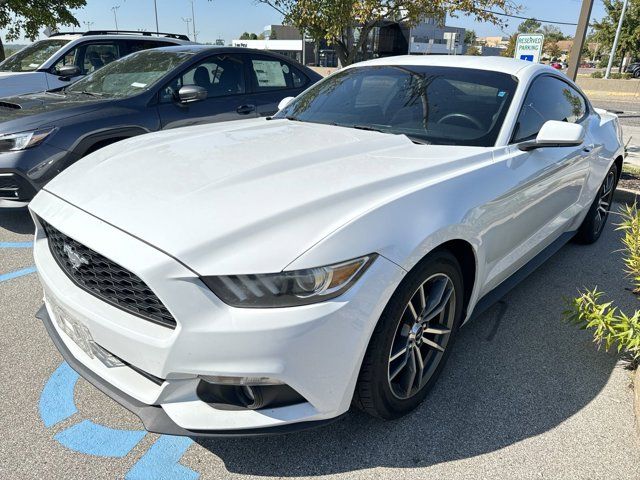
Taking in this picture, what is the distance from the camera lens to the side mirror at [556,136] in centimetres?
273

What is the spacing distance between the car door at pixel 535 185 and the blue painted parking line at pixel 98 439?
1.92 metres

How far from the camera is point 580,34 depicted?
714 cm

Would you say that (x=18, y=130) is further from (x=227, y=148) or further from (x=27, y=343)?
(x=227, y=148)

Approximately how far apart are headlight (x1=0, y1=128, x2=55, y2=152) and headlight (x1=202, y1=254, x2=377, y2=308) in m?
3.33

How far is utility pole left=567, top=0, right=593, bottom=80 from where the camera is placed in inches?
268

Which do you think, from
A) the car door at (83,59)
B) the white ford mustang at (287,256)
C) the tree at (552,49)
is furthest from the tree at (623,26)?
the tree at (552,49)

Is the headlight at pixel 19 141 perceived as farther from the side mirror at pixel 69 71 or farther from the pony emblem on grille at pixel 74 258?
the side mirror at pixel 69 71

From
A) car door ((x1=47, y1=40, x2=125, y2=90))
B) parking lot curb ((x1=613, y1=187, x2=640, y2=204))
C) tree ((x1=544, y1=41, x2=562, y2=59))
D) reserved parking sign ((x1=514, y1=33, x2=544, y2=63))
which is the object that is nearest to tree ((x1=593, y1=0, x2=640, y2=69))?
reserved parking sign ((x1=514, y1=33, x2=544, y2=63))

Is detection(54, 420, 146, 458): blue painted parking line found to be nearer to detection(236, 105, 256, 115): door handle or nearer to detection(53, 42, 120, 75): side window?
detection(236, 105, 256, 115): door handle

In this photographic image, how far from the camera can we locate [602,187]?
451cm

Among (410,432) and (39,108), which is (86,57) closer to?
(39,108)

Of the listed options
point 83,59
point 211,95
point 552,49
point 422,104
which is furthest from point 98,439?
point 552,49

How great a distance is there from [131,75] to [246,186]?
12.8 ft

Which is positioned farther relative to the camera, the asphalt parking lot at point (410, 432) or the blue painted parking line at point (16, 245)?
the blue painted parking line at point (16, 245)
